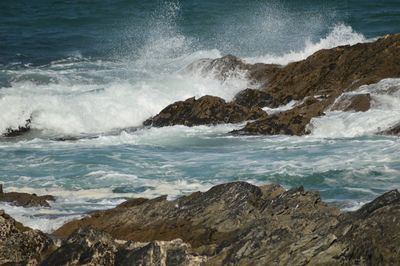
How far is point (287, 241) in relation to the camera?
7.52 m

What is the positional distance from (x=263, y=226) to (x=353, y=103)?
11.8 meters

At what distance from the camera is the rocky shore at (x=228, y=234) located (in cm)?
684

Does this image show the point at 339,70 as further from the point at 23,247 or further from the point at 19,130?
the point at 23,247

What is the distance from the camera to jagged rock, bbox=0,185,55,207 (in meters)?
12.5

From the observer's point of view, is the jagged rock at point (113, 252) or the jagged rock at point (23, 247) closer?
the jagged rock at point (113, 252)

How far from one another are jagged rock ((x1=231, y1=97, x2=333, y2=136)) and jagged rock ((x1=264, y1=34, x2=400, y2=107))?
1708 millimetres

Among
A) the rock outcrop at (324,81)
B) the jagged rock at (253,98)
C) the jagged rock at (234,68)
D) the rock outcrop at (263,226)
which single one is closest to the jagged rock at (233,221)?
the rock outcrop at (263,226)

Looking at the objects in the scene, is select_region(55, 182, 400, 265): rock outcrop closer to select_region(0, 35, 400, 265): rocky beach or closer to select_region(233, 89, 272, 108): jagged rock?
select_region(0, 35, 400, 265): rocky beach

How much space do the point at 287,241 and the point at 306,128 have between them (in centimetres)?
1087

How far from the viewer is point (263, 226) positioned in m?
7.98

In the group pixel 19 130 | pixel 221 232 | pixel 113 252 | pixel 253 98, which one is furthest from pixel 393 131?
pixel 113 252

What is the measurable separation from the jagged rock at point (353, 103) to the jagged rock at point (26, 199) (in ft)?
27.9

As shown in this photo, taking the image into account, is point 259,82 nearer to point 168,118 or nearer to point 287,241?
point 168,118

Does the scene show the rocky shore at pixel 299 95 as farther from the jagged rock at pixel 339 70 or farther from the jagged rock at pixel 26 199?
the jagged rock at pixel 26 199
